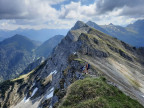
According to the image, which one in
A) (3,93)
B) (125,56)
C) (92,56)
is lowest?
(3,93)

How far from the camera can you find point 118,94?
28656 mm

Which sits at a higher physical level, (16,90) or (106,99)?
(106,99)

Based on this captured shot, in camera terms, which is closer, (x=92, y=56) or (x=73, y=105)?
(x=73, y=105)

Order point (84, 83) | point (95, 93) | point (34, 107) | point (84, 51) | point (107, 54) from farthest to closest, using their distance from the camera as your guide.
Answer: point (107, 54), point (84, 51), point (34, 107), point (84, 83), point (95, 93)

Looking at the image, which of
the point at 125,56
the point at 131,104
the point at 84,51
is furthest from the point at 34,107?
the point at 125,56

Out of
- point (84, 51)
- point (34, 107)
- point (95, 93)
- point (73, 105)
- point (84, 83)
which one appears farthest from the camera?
point (84, 51)

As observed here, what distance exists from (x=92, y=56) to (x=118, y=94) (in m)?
69.9

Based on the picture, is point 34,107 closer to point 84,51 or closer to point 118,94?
point 84,51

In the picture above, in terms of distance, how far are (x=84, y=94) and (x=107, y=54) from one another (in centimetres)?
8263

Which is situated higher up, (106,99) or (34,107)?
(106,99)

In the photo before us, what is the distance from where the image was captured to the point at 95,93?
2714 centimetres

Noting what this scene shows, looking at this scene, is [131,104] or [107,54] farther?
[107,54]

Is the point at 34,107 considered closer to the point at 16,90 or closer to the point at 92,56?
the point at 92,56

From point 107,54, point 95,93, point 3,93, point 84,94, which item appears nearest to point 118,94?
point 95,93
